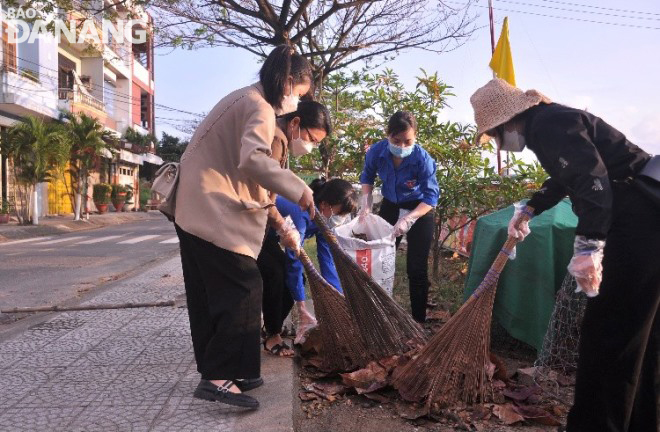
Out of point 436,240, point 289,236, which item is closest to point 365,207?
point 289,236

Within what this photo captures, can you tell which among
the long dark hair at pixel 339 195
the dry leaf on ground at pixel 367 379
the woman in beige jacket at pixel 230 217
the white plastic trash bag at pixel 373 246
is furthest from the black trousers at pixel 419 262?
the woman in beige jacket at pixel 230 217

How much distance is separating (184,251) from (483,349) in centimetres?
141

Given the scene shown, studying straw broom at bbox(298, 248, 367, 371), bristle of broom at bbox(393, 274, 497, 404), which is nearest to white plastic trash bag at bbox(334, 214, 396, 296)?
straw broom at bbox(298, 248, 367, 371)

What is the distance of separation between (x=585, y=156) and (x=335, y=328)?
5.42 feet

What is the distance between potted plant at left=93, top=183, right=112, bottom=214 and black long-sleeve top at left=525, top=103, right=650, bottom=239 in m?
26.7

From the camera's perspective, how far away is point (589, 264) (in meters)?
1.96

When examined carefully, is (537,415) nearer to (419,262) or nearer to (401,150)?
(419,262)

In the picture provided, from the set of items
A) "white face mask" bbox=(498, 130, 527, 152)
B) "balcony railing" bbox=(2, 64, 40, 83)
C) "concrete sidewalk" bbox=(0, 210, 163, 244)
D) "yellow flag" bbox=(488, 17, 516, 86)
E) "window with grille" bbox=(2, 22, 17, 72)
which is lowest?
"concrete sidewalk" bbox=(0, 210, 163, 244)

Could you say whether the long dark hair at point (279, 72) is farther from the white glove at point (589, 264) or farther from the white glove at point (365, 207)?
the white glove at point (365, 207)

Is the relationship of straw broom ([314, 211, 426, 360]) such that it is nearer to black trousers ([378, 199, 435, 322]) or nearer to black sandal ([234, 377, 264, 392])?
black sandal ([234, 377, 264, 392])

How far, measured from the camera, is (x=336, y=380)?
3109 mm

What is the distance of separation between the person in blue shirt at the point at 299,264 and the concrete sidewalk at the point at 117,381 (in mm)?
239

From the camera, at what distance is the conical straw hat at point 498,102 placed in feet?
7.26

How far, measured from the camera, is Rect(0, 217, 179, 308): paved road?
6.31m
